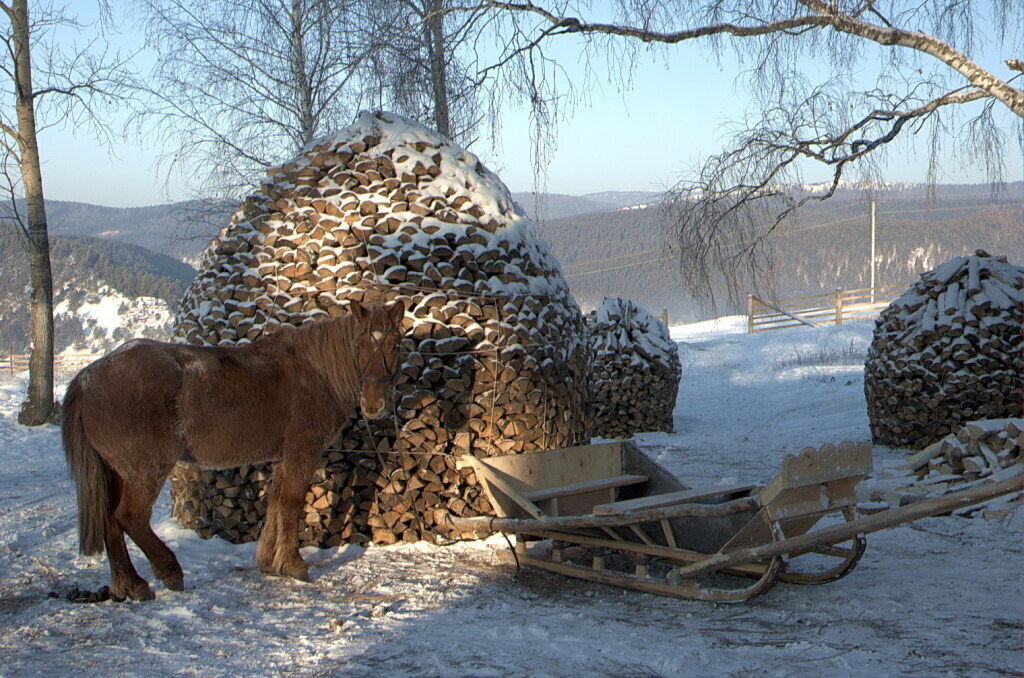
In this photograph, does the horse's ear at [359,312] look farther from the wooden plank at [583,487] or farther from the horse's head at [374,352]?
the wooden plank at [583,487]

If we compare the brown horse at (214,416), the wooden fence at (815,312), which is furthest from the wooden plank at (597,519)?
the wooden fence at (815,312)

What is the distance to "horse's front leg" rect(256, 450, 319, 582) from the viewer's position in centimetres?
519

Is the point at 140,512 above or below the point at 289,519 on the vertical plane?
above

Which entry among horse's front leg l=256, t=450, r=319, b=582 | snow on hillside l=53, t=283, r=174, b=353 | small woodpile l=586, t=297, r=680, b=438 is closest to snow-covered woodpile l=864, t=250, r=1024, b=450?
small woodpile l=586, t=297, r=680, b=438

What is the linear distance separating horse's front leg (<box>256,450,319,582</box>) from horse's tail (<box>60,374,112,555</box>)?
949mm

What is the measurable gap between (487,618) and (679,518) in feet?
4.30

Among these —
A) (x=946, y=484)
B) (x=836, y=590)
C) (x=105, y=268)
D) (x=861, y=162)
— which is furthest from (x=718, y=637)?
(x=105, y=268)

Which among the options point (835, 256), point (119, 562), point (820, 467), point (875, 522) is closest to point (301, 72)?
point (119, 562)

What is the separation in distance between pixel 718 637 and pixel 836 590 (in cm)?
109

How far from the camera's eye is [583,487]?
18.6 ft

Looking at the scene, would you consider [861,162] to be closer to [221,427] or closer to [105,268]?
[221,427]

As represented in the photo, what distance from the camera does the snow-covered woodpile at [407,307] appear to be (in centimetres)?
595

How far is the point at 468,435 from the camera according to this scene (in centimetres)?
602

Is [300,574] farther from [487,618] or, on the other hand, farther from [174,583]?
[487,618]
